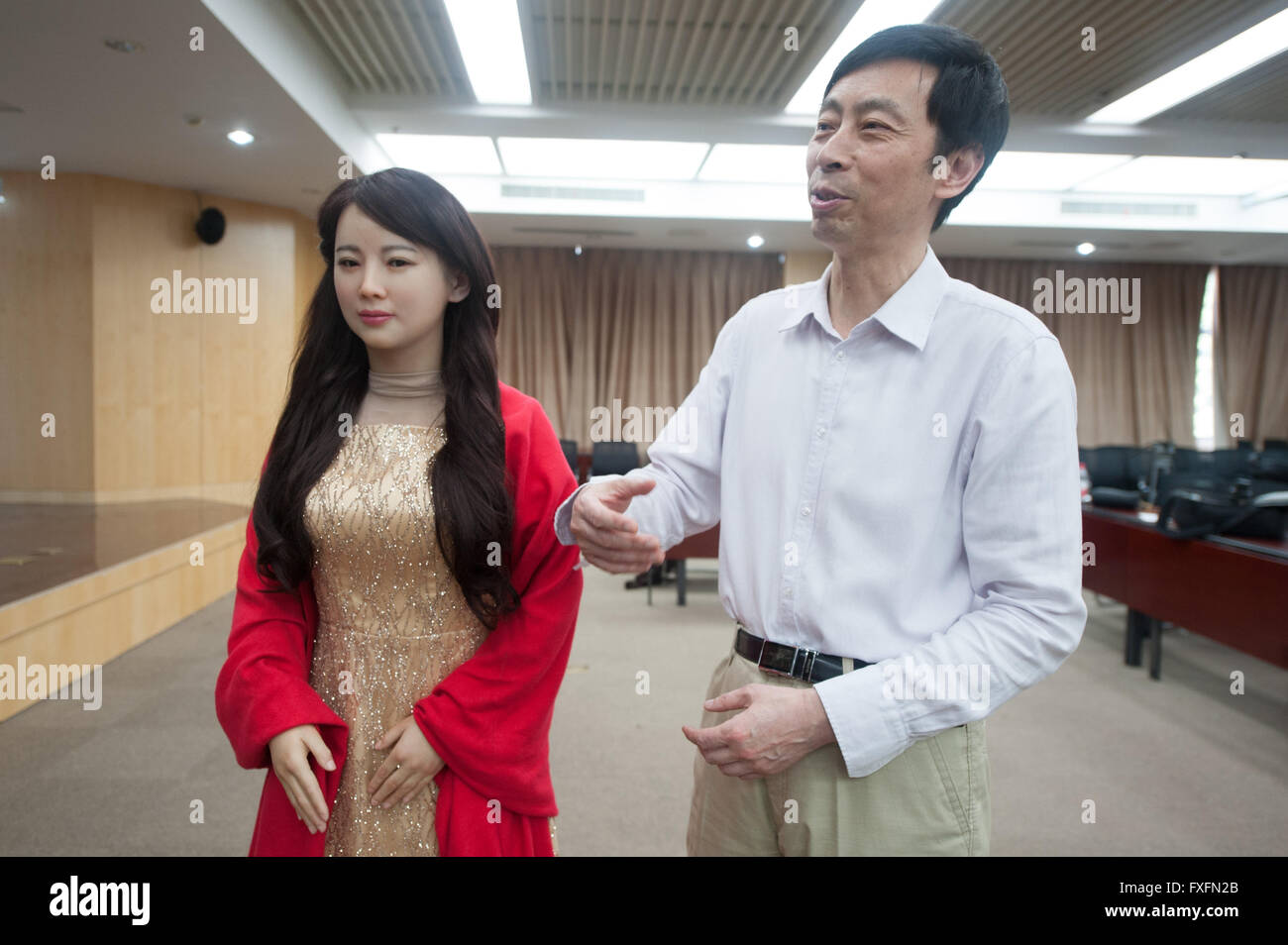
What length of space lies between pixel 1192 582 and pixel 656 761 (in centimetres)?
275

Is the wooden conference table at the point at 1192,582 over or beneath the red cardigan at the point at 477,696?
beneath

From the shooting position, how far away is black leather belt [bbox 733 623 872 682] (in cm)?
95

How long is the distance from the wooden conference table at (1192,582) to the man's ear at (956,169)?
→ 341 centimetres

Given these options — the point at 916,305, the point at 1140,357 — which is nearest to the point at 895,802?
the point at 916,305

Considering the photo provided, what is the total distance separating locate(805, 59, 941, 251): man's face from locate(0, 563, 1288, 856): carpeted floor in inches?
87.4

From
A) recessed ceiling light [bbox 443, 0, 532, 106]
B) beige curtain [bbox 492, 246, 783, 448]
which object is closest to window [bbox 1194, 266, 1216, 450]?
beige curtain [bbox 492, 246, 783, 448]

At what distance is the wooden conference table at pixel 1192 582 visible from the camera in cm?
354

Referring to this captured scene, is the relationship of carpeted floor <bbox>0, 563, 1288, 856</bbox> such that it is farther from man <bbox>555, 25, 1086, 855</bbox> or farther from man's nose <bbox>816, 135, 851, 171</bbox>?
man's nose <bbox>816, 135, 851, 171</bbox>

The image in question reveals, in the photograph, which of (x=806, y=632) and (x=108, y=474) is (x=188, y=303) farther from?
(x=806, y=632)

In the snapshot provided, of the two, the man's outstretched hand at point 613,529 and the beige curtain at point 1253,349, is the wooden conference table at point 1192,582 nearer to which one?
the man's outstretched hand at point 613,529
